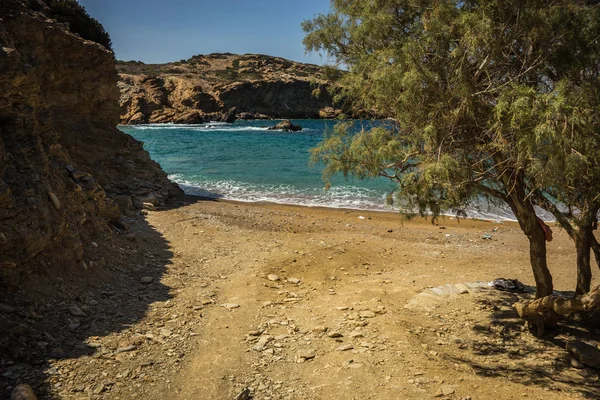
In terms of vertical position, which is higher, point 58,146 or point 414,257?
point 58,146

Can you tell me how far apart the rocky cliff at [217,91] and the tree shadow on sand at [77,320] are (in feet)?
197

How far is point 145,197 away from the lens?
15.2 m

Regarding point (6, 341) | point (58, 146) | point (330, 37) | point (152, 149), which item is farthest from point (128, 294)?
point (152, 149)

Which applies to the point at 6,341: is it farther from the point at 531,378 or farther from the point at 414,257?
the point at 414,257

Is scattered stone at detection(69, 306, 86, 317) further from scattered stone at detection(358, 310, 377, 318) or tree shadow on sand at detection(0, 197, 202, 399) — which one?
scattered stone at detection(358, 310, 377, 318)

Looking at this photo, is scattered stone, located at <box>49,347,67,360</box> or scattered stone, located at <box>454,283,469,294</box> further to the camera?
scattered stone, located at <box>454,283,469,294</box>

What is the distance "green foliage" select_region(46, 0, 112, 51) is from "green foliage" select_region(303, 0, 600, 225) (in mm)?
18353

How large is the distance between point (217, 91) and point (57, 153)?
8093 cm

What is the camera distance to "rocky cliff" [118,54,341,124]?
77.2 metres

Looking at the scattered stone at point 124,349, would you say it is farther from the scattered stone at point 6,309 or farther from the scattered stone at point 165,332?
the scattered stone at point 6,309

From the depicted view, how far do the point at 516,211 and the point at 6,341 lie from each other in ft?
23.1

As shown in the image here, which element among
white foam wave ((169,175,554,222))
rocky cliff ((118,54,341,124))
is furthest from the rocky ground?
rocky cliff ((118,54,341,124))

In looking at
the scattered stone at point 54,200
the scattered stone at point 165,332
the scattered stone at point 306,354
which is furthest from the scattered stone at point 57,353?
the scattered stone at point 306,354

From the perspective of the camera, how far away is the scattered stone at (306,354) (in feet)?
18.9
